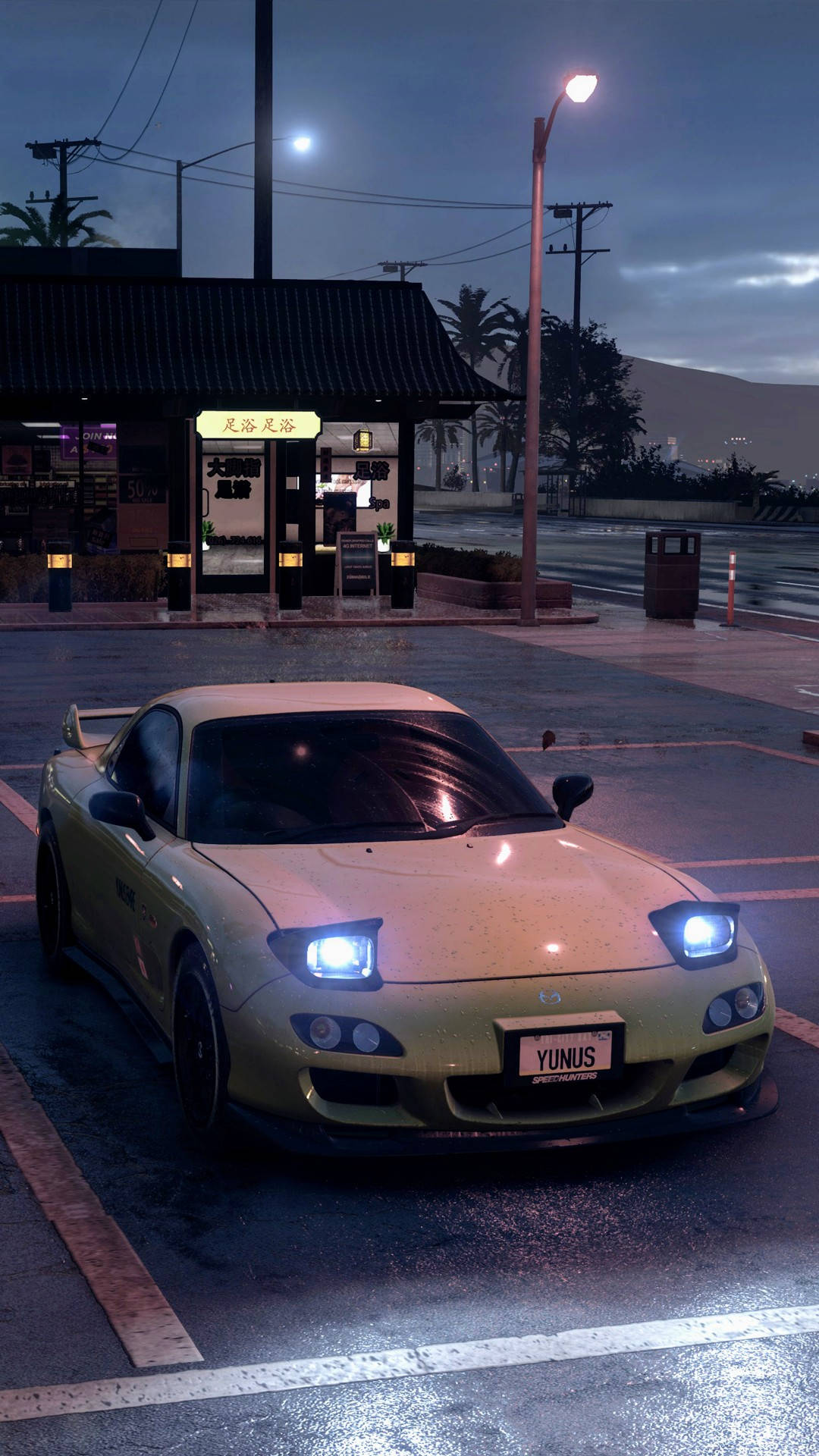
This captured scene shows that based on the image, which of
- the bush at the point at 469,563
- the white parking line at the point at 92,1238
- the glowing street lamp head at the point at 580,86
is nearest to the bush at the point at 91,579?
the bush at the point at 469,563

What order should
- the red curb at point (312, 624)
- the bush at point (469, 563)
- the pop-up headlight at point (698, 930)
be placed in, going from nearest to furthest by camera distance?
the pop-up headlight at point (698, 930), the red curb at point (312, 624), the bush at point (469, 563)

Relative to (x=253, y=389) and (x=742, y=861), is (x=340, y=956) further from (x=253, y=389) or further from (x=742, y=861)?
(x=253, y=389)

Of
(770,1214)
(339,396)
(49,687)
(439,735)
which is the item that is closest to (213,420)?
(339,396)

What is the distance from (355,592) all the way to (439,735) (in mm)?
24763

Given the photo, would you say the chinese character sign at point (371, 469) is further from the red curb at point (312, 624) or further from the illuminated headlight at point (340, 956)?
the illuminated headlight at point (340, 956)

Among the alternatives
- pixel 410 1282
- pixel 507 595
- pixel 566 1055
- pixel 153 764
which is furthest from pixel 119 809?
pixel 507 595

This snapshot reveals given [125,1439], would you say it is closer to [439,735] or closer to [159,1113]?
[159,1113]

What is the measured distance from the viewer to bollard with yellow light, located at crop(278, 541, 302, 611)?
28828 mm

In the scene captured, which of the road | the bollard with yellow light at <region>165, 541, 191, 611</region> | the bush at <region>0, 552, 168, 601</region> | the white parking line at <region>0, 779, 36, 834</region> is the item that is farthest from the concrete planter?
the white parking line at <region>0, 779, 36, 834</region>

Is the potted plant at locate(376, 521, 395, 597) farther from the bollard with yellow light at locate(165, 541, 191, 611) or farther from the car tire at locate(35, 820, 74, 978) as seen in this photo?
the car tire at locate(35, 820, 74, 978)

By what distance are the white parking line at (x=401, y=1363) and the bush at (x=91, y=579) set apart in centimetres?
2599

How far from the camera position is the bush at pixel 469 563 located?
30938 millimetres

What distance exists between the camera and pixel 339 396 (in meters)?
30.6

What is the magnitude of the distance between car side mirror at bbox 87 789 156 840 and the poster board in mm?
24797
